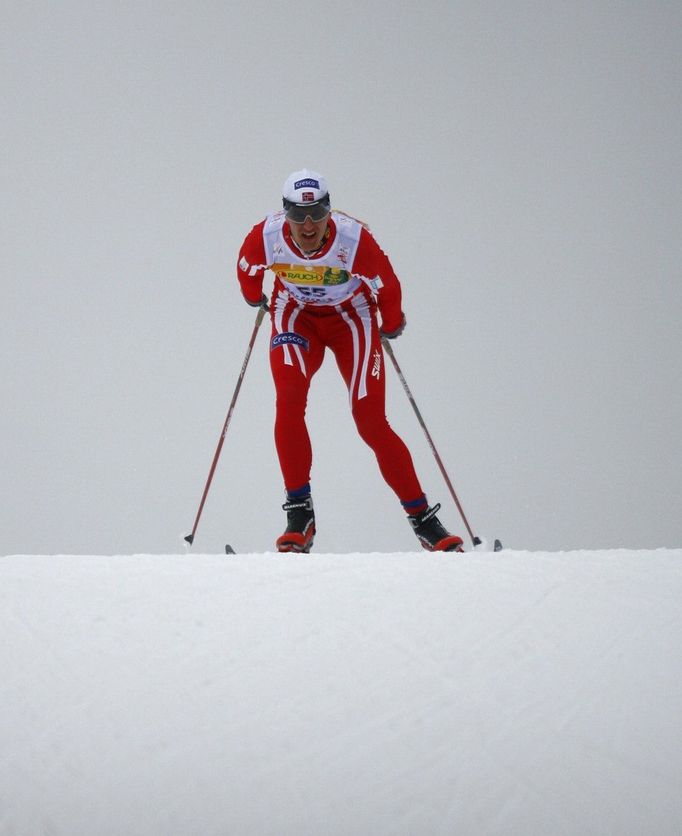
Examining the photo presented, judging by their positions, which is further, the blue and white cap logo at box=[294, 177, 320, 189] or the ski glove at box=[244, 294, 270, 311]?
the ski glove at box=[244, 294, 270, 311]

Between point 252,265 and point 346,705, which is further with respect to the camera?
point 252,265

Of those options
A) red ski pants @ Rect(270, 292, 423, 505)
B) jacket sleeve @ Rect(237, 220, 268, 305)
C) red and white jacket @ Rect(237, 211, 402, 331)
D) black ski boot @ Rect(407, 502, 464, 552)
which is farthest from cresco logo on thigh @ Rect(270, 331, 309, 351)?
black ski boot @ Rect(407, 502, 464, 552)

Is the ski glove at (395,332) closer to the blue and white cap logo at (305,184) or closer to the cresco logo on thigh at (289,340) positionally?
the cresco logo on thigh at (289,340)

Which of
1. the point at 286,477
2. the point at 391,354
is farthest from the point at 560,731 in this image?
the point at 391,354

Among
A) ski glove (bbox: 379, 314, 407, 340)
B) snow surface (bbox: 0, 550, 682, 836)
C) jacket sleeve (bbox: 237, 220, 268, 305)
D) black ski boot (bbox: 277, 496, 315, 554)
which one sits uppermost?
jacket sleeve (bbox: 237, 220, 268, 305)

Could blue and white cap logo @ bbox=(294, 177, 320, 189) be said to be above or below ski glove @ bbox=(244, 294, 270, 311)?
above

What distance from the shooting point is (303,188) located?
2.94 metres

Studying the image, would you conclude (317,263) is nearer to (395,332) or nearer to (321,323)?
(321,323)

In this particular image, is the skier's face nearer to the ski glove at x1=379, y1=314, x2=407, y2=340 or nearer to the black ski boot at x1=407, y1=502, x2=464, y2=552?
the ski glove at x1=379, y1=314, x2=407, y2=340

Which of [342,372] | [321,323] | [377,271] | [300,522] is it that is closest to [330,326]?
[321,323]

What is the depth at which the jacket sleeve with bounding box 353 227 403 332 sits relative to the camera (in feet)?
10.3

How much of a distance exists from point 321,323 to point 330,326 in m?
0.04

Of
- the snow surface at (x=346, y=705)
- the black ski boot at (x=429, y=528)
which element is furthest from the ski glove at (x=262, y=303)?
the snow surface at (x=346, y=705)

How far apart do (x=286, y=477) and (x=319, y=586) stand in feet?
6.74
